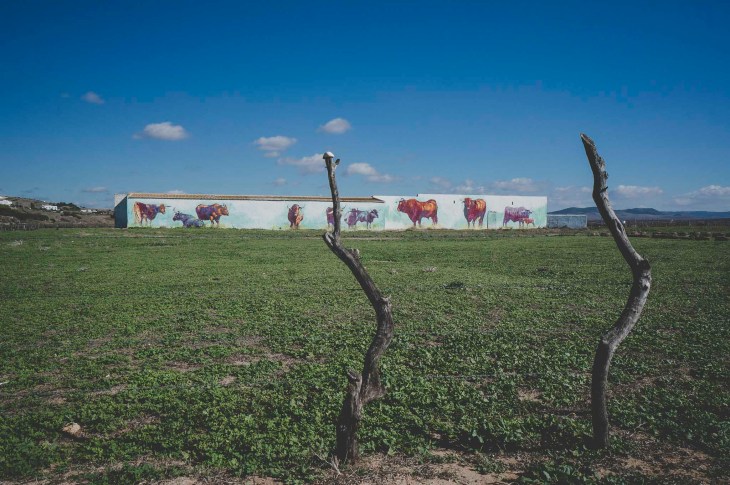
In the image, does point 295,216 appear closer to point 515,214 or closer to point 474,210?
point 474,210

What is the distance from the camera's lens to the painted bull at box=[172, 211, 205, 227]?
51.8 m

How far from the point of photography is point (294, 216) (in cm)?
5481

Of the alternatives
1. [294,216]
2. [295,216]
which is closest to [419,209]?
[295,216]

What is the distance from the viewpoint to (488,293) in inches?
523

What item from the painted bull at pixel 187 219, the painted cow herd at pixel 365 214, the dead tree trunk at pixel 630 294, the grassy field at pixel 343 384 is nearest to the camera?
the dead tree trunk at pixel 630 294

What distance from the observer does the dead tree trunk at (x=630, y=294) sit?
4.42 metres

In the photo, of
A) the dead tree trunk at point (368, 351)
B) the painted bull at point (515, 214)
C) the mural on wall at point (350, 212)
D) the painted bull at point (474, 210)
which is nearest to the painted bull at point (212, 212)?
the mural on wall at point (350, 212)

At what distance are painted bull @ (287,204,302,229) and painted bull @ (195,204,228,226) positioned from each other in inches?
291

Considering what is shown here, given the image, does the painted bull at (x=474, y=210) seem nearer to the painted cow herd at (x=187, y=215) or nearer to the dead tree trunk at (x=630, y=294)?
the painted cow herd at (x=187, y=215)

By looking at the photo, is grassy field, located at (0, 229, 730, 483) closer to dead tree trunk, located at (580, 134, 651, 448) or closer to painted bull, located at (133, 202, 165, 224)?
dead tree trunk, located at (580, 134, 651, 448)

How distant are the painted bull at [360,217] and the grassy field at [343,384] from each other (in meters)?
41.9

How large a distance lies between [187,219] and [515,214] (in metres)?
41.9

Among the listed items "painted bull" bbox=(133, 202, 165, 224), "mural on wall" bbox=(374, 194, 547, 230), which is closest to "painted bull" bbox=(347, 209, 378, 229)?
"mural on wall" bbox=(374, 194, 547, 230)

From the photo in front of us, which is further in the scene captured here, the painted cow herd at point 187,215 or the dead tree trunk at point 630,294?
the painted cow herd at point 187,215
